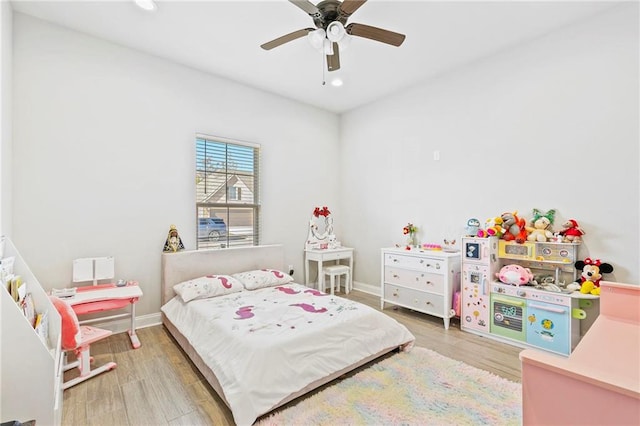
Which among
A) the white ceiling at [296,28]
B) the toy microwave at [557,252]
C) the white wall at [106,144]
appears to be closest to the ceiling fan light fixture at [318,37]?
the white ceiling at [296,28]

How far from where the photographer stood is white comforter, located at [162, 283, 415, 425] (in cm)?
182

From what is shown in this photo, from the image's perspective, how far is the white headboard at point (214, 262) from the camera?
3.29 metres

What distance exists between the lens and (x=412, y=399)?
6.59 feet

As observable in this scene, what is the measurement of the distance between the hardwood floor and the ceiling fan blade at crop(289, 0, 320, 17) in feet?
8.98

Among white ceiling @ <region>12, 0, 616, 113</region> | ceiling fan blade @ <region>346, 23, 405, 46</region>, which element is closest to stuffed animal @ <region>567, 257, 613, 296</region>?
white ceiling @ <region>12, 0, 616, 113</region>

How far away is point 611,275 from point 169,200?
446 centimetres

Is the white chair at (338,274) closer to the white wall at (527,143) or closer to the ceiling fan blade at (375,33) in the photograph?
the white wall at (527,143)

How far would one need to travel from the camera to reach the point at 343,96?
14.9 ft

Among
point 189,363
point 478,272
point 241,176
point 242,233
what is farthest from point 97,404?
point 478,272

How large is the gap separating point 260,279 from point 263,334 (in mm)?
1405

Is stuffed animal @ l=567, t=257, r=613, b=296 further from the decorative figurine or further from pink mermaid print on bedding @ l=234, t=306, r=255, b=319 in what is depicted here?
the decorative figurine

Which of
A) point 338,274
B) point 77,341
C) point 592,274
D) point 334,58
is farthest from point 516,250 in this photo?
point 77,341

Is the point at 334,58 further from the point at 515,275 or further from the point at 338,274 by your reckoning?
the point at 338,274

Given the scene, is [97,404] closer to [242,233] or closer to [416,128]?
[242,233]
